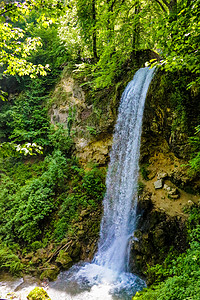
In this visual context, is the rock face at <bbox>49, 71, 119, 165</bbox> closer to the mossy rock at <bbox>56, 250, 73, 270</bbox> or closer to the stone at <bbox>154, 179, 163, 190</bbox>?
the stone at <bbox>154, 179, 163, 190</bbox>

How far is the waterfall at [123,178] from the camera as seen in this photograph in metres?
6.44

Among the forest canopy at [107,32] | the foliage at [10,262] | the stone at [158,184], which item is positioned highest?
the forest canopy at [107,32]

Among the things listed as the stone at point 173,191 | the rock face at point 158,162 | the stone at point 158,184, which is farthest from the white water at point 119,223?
the stone at point 173,191

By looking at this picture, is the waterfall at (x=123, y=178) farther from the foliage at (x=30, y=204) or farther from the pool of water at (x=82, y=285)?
the foliage at (x=30, y=204)

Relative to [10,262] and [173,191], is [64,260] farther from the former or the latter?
[173,191]

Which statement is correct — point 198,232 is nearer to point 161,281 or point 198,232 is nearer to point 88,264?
point 161,281

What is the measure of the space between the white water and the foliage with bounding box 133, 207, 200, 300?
842mm

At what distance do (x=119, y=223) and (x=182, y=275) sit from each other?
9.52 feet

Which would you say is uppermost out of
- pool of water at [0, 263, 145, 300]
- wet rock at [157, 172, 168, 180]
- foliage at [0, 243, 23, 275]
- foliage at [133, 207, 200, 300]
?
wet rock at [157, 172, 168, 180]

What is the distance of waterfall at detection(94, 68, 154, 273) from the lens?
644 centimetres

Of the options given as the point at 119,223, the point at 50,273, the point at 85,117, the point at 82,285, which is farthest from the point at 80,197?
the point at 85,117

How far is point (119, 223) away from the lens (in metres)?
6.84

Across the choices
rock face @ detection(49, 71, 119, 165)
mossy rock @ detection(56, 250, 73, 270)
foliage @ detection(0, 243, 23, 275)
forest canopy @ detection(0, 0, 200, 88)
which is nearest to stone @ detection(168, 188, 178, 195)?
rock face @ detection(49, 71, 119, 165)

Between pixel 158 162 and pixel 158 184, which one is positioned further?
pixel 158 162
